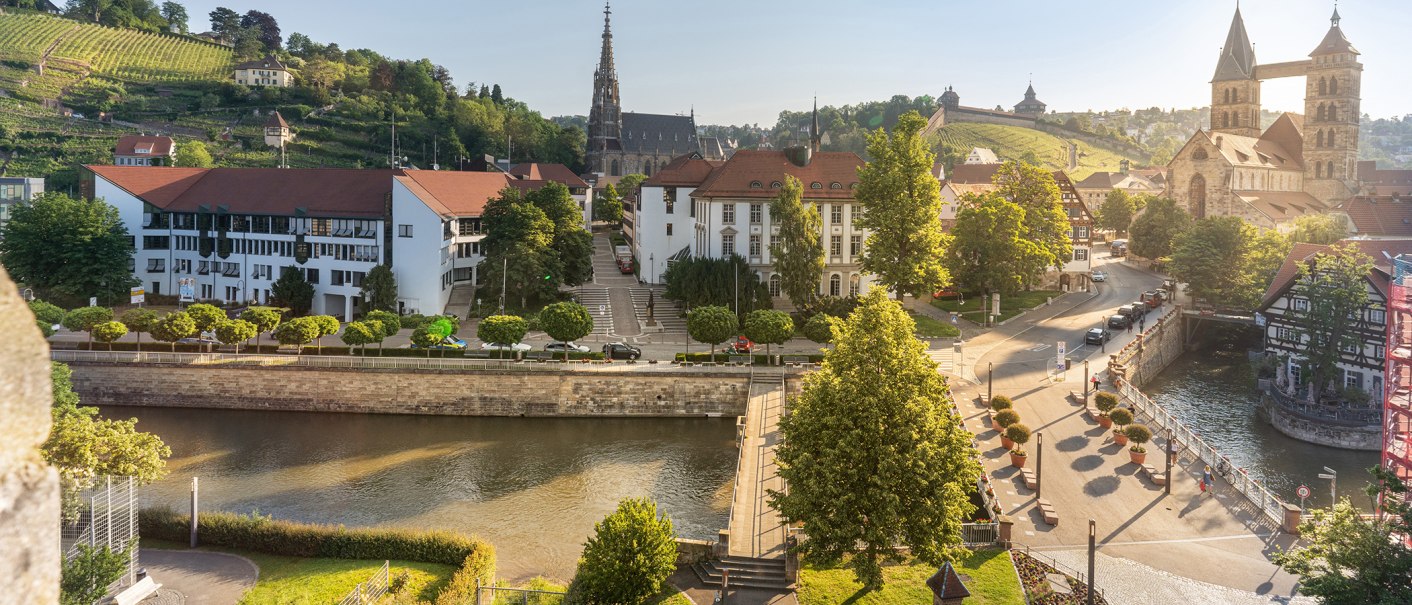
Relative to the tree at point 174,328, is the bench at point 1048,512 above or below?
below

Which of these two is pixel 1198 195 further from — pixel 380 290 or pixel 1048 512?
pixel 380 290

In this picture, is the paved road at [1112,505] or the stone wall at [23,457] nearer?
the stone wall at [23,457]

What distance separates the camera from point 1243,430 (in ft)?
149

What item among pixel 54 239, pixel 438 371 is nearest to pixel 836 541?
pixel 438 371

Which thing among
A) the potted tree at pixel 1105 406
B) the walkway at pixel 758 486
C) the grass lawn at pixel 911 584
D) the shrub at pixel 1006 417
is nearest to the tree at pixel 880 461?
the grass lawn at pixel 911 584

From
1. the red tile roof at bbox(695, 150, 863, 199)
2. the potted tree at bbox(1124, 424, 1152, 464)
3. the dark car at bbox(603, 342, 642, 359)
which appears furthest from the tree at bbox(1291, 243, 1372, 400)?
the dark car at bbox(603, 342, 642, 359)

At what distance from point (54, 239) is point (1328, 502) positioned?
238 feet

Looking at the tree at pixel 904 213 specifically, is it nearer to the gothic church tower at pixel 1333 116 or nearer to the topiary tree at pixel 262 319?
the topiary tree at pixel 262 319

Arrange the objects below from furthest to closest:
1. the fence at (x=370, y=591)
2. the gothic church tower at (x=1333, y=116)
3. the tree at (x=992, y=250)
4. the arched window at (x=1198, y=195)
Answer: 1. the gothic church tower at (x=1333, y=116)
2. the arched window at (x=1198, y=195)
3. the tree at (x=992, y=250)
4. the fence at (x=370, y=591)

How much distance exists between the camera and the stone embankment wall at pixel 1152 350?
50.6 m

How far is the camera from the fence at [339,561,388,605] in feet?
77.1

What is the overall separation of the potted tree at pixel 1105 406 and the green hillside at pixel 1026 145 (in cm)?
12619

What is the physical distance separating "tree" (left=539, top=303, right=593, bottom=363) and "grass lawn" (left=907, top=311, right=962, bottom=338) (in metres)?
20.4

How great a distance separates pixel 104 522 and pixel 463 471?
50.1ft
